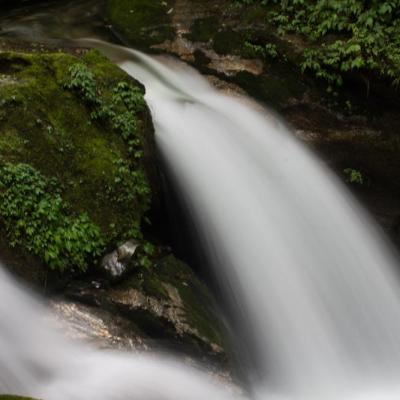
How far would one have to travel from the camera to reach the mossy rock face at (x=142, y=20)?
910 cm

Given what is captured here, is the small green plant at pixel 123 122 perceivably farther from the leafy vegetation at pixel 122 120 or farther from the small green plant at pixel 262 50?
the small green plant at pixel 262 50

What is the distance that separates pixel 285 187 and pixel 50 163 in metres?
3.12

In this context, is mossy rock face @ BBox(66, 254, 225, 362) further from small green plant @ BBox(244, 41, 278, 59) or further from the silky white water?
small green plant @ BBox(244, 41, 278, 59)

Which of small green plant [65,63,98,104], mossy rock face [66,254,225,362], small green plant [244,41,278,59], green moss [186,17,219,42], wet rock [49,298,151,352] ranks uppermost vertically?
green moss [186,17,219,42]

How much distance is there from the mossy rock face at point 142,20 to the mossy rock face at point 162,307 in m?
5.08

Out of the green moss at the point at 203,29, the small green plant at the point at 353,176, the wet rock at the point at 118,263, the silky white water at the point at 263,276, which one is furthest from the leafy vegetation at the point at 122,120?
the green moss at the point at 203,29

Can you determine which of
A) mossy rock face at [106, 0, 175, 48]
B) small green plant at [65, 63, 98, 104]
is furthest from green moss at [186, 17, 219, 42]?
small green plant at [65, 63, 98, 104]

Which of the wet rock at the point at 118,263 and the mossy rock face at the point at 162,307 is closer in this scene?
the mossy rock face at the point at 162,307

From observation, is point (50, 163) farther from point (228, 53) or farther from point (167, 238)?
point (228, 53)

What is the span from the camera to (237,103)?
8008mm

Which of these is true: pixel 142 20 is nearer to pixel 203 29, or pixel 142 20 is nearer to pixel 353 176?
pixel 203 29

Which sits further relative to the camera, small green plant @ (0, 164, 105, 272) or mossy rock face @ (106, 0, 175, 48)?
mossy rock face @ (106, 0, 175, 48)

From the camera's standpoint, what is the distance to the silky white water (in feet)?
13.4

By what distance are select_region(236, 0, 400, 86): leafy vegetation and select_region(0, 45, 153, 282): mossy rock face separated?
3.33 metres
